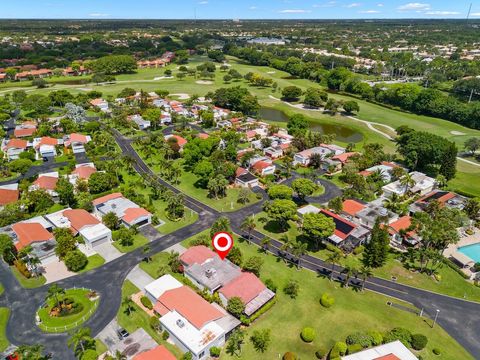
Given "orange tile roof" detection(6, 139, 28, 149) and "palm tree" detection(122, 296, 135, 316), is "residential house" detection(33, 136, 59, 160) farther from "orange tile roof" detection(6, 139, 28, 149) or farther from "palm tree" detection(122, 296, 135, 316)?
"palm tree" detection(122, 296, 135, 316)

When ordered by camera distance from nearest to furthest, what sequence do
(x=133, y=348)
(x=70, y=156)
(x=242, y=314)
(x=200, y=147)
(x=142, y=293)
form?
(x=133, y=348), (x=242, y=314), (x=142, y=293), (x=200, y=147), (x=70, y=156)

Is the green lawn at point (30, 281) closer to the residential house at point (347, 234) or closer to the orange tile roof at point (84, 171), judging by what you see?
the orange tile roof at point (84, 171)

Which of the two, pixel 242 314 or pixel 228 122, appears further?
pixel 228 122

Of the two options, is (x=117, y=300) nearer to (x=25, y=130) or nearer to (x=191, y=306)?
(x=191, y=306)

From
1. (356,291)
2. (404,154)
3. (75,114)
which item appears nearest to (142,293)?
(356,291)

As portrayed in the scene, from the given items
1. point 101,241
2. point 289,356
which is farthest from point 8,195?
point 289,356

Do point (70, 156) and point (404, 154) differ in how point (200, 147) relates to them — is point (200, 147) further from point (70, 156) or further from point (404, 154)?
point (404, 154)

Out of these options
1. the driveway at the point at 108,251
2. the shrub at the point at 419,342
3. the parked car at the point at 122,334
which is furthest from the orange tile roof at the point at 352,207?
the parked car at the point at 122,334
